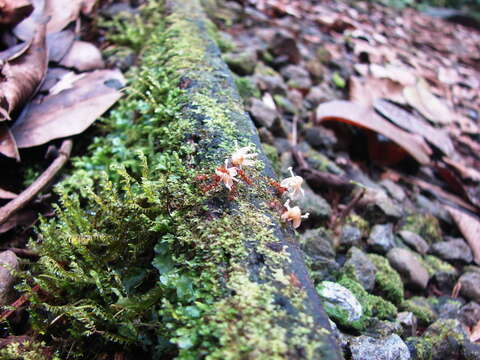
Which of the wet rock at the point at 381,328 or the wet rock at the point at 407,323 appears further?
the wet rock at the point at 407,323

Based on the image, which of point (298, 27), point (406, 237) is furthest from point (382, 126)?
point (298, 27)

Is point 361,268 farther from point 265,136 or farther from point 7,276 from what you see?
point 7,276

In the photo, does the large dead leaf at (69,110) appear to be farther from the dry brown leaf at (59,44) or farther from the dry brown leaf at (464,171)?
the dry brown leaf at (464,171)

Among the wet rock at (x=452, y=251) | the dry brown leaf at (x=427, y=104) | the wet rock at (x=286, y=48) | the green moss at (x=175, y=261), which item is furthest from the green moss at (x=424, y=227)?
the wet rock at (x=286, y=48)

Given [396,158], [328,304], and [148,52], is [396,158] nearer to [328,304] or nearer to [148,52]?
[328,304]

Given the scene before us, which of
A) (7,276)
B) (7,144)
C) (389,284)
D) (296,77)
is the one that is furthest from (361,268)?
(296,77)

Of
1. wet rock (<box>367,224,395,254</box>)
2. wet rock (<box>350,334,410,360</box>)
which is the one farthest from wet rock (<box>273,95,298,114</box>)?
wet rock (<box>350,334,410,360</box>)
